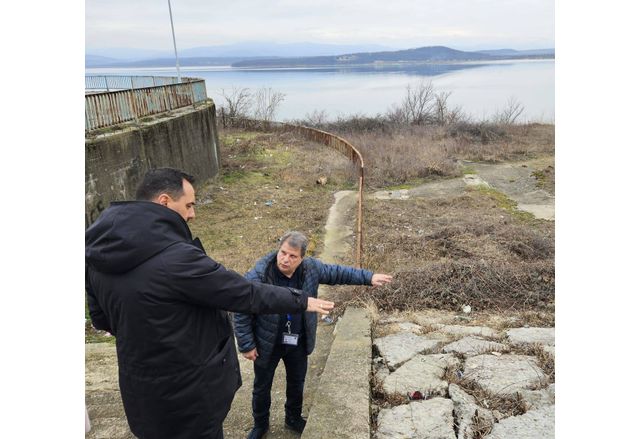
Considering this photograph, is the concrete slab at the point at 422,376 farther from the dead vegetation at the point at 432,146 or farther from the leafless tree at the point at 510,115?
the leafless tree at the point at 510,115

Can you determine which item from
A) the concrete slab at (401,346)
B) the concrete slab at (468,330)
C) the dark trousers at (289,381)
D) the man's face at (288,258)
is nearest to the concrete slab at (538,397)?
the concrete slab at (401,346)

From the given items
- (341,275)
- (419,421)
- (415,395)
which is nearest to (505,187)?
(415,395)

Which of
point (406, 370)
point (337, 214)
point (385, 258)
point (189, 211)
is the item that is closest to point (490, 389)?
point (406, 370)

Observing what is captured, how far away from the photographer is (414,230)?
941cm

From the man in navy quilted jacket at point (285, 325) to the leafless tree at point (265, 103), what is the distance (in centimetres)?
2686

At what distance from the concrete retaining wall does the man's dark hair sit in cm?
692

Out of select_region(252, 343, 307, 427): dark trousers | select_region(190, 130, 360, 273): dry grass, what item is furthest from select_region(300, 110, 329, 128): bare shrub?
select_region(252, 343, 307, 427): dark trousers

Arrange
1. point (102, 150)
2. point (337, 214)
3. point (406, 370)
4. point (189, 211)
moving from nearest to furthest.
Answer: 1. point (189, 211)
2. point (406, 370)
3. point (102, 150)
4. point (337, 214)

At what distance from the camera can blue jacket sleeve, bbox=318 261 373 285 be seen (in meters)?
3.28

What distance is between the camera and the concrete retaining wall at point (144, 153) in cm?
894

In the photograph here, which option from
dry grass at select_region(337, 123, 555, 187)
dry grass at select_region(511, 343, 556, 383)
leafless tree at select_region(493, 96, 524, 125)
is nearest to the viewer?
dry grass at select_region(511, 343, 556, 383)

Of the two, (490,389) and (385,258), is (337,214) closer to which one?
(385,258)

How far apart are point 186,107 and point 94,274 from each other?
13.8 metres

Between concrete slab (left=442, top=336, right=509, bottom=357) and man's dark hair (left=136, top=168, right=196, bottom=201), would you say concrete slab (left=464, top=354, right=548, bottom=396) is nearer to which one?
concrete slab (left=442, top=336, right=509, bottom=357)
